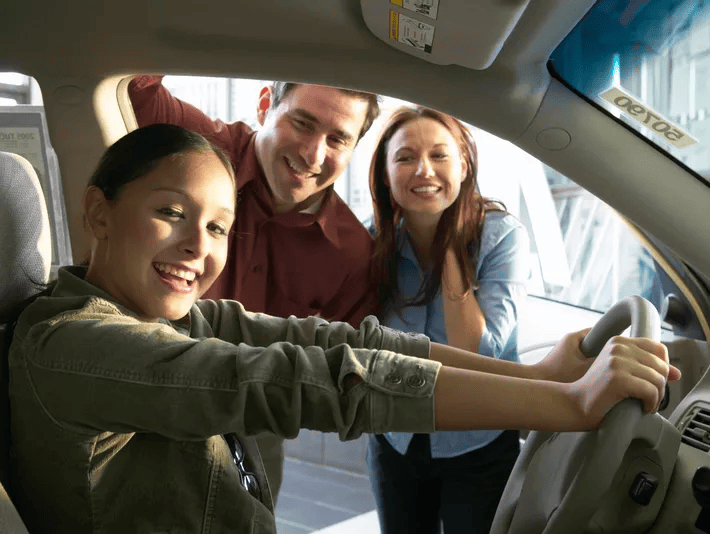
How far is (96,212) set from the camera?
3.44 feet

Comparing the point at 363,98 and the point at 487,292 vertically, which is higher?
the point at 363,98

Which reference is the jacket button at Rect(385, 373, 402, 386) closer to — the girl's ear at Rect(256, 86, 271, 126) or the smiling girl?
the smiling girl

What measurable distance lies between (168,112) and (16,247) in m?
0.59

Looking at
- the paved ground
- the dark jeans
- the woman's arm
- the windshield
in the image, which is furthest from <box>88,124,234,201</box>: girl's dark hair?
the paved ground

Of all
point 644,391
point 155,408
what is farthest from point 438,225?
Answer: point 155,408

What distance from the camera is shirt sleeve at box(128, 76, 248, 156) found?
57.0 inches

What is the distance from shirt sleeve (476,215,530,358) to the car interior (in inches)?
20.0

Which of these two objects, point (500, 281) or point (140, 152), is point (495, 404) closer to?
point (140, 152)

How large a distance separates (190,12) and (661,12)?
2.21 ft

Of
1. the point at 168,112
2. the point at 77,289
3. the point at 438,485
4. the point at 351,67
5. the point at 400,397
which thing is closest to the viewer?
the point at 400,397

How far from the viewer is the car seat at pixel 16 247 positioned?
0.93 m

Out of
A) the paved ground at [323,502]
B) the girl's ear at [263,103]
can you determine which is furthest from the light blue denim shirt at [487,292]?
the paved ground at [323,502]

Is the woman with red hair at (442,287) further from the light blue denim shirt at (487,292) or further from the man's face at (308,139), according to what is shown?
the man's face at (308,139)

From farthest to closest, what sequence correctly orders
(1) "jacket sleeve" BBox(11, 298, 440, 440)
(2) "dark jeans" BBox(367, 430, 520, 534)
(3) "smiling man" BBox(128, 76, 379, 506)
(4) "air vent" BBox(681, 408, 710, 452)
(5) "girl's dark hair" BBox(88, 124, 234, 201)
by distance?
(2) "dark jeans" BBox(367, 430, 520, 534) → (3) "smiling man" BBox(128, 76, 379, 506) → (4) "air vent" BBox(681, 408, 710, 452) → (5) "girl's dark hair" BBox(88, 124, 234, 201) → (1) "jacket sleeve" BBox(11, 298, 440, 440)
